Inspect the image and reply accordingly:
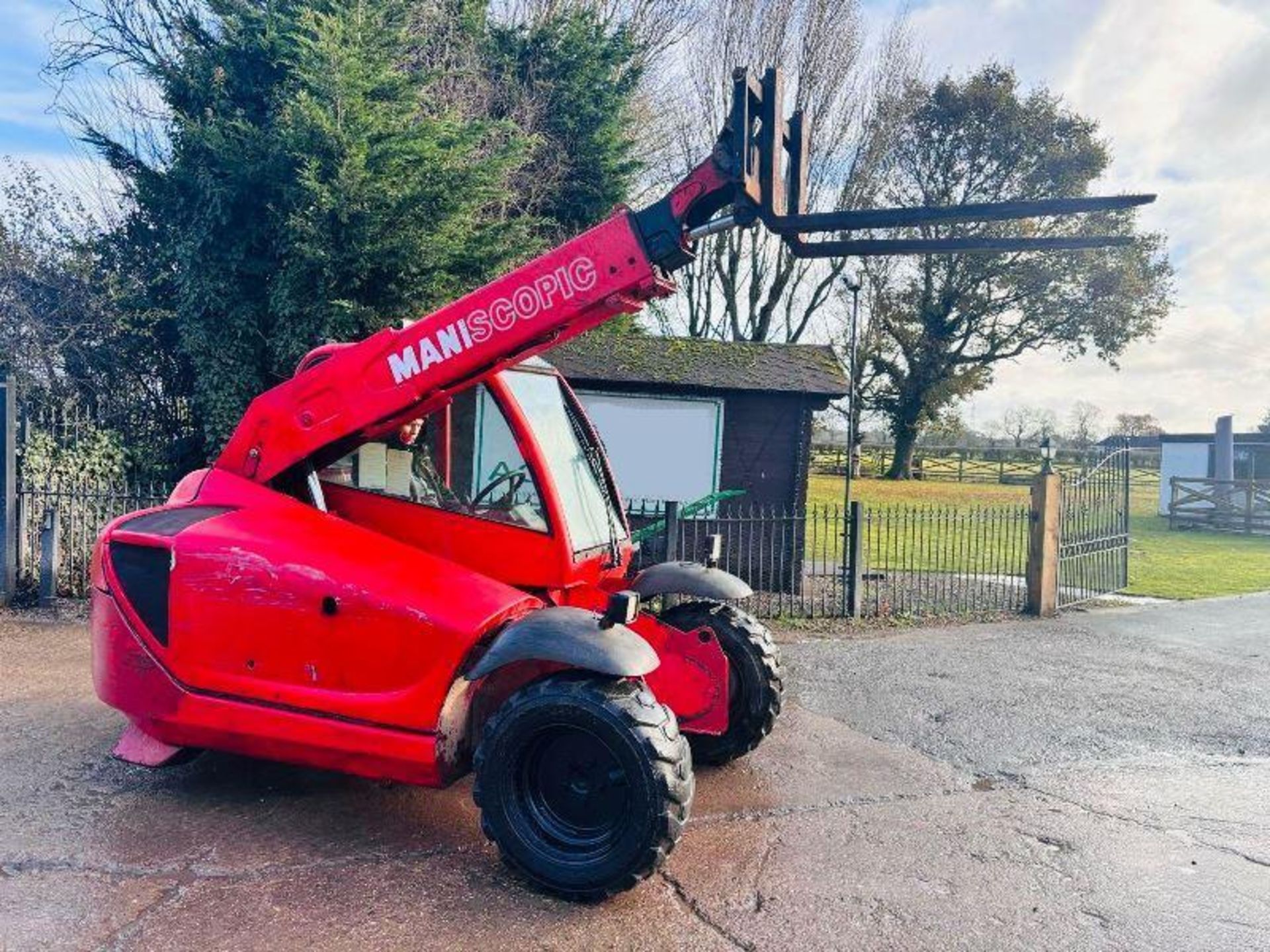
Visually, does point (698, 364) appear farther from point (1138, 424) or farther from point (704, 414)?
point (1138, 424)

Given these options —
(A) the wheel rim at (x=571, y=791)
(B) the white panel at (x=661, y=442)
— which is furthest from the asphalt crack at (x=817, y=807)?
(B) the white panel at (x=661, y=442)

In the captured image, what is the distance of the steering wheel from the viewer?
445 cm

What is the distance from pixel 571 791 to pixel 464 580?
106 centimetres

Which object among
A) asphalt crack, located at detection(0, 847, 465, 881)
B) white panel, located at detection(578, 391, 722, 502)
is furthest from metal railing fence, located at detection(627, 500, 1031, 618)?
asphalt crack, located at detection(0, 847, 465, 881)

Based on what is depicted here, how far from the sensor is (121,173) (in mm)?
11773

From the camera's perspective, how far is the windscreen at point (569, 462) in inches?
182

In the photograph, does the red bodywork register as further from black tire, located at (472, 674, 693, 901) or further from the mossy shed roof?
the mossy shed roof

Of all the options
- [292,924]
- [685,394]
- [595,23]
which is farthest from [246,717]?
[595,23]

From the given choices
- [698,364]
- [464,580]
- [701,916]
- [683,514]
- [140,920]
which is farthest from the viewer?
[698,364]

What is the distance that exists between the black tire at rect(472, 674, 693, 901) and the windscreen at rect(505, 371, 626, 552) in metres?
1.08

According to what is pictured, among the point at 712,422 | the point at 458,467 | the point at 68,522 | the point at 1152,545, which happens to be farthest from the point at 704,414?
the point at 1152,545

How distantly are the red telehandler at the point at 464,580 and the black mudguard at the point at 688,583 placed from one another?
423 millimetres

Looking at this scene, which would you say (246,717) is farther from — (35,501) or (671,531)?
(35,501)

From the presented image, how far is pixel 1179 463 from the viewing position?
98.9 feet
